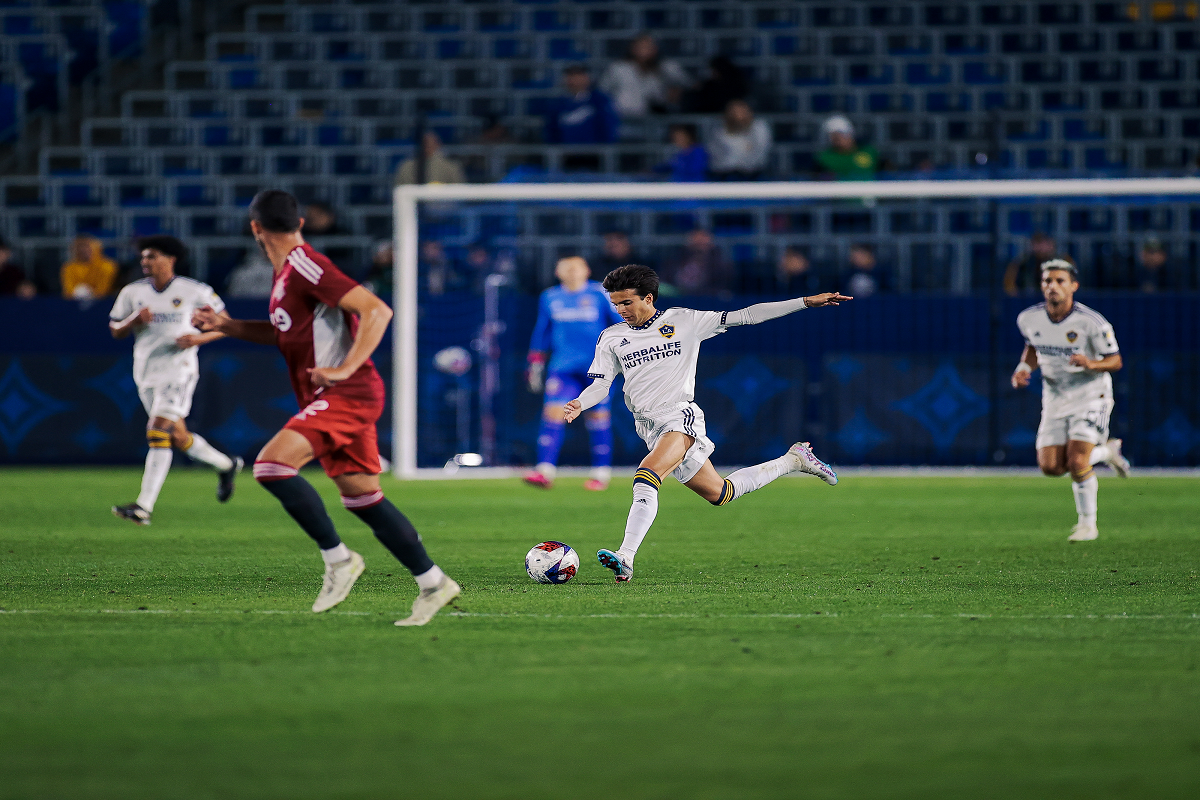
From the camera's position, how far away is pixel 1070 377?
10406mm

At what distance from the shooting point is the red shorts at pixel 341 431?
6.25 meters

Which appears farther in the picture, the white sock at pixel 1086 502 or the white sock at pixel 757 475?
the white sock at pixel 1086 502

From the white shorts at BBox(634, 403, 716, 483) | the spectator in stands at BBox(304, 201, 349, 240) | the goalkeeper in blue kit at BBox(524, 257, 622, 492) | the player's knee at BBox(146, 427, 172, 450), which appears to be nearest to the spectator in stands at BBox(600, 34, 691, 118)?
the spectator in stands at BBox(304, 201, 349, 240)

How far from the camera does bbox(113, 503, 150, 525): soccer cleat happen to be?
34.5 feet

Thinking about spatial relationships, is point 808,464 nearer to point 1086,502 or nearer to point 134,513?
point 1086,502

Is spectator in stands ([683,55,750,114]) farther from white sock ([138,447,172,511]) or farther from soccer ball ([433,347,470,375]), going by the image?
white sock ([138,447,172,511])

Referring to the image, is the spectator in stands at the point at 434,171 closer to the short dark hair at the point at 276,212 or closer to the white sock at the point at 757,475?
the white sock at the point at 757,475

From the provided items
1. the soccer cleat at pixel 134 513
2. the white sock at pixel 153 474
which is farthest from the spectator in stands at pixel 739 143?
the soccer cleat at pixel 134 513

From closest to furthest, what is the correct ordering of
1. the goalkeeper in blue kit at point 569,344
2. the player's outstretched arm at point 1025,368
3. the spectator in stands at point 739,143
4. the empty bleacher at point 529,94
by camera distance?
the player's outstretched arm at point 1025,368
the goalkeeper in blue kit at point 569,344
the spectator in stands at point 739,143
the empty bleacher at point 529,94

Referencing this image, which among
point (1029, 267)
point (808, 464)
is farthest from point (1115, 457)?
point (1029, 267)

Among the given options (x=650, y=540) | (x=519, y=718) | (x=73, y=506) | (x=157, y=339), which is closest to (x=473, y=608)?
(x=519, y=718)

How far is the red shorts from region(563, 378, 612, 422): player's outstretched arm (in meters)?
1.34

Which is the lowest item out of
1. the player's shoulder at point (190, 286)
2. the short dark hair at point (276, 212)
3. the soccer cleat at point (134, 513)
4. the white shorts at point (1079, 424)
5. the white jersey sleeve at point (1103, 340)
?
the soccer cleat at point (134, 513)

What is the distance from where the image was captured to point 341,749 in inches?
168
